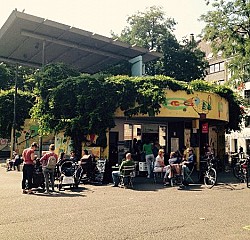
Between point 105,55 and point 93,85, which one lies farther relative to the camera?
point 105,55

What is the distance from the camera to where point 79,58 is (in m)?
27.0

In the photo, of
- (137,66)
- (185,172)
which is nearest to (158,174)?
(185,172)

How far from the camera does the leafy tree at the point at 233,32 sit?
25734 millimetres

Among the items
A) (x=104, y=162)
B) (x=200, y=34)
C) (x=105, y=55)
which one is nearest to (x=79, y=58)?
(x=105, y=55)

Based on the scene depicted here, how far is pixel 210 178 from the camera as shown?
12.6 meters

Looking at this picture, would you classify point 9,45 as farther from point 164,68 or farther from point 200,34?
point 164,68

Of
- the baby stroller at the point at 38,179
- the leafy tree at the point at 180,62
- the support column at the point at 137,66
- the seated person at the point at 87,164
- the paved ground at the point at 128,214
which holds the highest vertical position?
the leafy tree at the point at 180,62

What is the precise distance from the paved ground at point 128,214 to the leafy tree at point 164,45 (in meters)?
26.6

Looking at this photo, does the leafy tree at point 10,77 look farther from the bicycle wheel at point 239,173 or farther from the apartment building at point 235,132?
the bicycle wheel at point 239,173

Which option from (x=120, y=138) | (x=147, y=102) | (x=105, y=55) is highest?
(x=105, y=55)

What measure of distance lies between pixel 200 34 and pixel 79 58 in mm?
10695

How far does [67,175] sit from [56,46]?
47.1 feet

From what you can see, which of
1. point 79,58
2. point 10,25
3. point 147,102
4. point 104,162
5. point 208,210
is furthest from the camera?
point 79,58

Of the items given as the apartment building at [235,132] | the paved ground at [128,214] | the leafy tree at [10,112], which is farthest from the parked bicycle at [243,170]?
the apartment building at [235,132]
